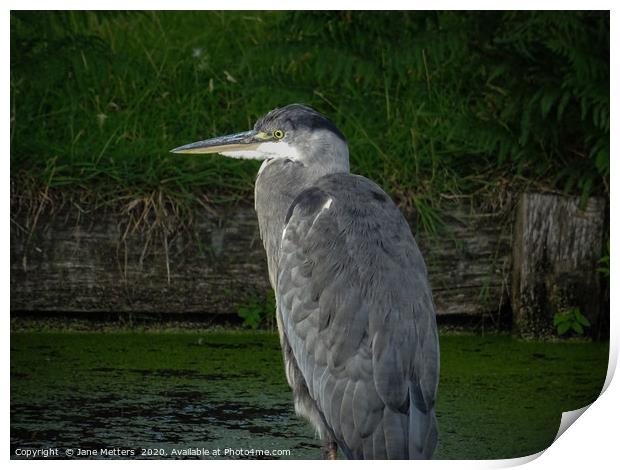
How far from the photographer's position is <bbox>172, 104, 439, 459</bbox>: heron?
90.5 inches

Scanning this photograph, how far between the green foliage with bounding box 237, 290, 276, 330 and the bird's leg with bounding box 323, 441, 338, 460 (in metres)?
0.65

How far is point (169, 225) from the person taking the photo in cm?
316

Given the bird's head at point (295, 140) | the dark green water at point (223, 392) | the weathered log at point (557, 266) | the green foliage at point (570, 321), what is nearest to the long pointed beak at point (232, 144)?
the bird's head at point (295, 140)

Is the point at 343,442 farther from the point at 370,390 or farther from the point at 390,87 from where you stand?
the point at 390,87

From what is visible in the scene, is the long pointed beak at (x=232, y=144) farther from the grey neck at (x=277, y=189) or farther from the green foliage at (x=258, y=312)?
the green foliage at (x=258, y=312)

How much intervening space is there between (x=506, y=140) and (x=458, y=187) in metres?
0.18

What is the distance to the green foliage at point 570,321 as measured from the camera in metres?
3.02

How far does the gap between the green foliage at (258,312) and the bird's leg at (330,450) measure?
65 cm

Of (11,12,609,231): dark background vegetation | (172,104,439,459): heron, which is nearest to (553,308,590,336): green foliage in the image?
(11,12,609,231): dark background vegetation

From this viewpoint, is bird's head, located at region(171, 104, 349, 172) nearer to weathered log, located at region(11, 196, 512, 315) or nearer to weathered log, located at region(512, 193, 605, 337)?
weathered log, located at region(11, 196, 512, 315)

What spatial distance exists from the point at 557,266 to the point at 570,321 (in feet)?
0.49

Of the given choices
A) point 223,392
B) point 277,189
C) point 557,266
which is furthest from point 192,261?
point 557,266

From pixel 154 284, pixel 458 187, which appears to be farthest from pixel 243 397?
pixel 458 187

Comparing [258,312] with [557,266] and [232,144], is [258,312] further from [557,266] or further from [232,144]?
[557,266]
